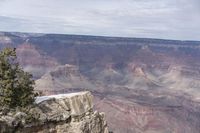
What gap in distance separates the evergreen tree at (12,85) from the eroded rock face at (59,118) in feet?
3.77

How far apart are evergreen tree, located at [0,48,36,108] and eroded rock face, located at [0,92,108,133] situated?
1150 mm

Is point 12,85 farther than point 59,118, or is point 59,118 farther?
point 59,118

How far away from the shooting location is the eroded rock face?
35469mm

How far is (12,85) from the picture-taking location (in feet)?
123

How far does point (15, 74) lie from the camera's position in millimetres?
38344

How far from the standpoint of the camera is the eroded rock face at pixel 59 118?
35.5 metres

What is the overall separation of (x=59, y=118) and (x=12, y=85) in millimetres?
4377

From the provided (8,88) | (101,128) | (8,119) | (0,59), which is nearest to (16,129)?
(8,119)

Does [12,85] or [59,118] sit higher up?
[12,85]

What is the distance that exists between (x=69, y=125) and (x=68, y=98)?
104 inches

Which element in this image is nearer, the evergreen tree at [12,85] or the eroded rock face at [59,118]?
the eroded rock face at [59,118]

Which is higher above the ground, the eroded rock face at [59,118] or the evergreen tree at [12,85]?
the evergreen tree at [12,85]

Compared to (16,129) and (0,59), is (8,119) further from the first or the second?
(0,59)

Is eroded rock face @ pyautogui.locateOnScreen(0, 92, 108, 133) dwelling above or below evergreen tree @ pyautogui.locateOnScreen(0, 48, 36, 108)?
below
